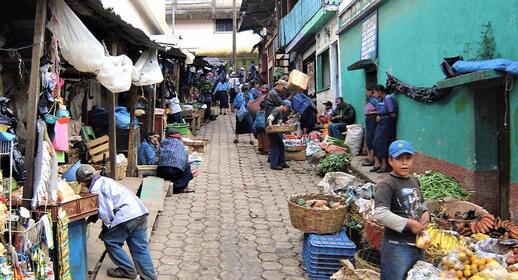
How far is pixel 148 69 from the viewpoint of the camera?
970cm

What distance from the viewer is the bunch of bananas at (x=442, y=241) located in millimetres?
4922

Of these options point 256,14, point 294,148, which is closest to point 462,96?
point 294,148

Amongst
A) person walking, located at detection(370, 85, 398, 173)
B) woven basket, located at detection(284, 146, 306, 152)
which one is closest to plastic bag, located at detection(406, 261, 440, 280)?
person walking, located at detection(370, 85, 398, 173)

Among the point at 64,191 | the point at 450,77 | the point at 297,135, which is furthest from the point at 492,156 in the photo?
the point at 297,135

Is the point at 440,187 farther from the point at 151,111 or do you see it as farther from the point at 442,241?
the point at 151,111

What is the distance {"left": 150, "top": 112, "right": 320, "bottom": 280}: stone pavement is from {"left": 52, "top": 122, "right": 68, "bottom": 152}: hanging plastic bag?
175 centimetres

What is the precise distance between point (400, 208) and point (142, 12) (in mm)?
15057

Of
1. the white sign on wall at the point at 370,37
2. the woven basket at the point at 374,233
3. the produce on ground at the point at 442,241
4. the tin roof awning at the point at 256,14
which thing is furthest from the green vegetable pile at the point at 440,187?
the tin roof awning at the point at 256,14

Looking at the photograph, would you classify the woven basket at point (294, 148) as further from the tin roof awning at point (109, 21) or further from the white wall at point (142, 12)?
the white wall at point (142, 12)

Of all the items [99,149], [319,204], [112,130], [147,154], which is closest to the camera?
[319,204]

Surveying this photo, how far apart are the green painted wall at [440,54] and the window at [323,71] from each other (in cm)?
651

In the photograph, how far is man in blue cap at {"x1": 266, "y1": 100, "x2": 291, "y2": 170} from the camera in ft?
37.9

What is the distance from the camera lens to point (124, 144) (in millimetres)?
10188

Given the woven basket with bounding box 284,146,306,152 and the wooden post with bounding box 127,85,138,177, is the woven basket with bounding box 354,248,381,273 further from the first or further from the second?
the woven basket with bounding box 284,146,306,152
